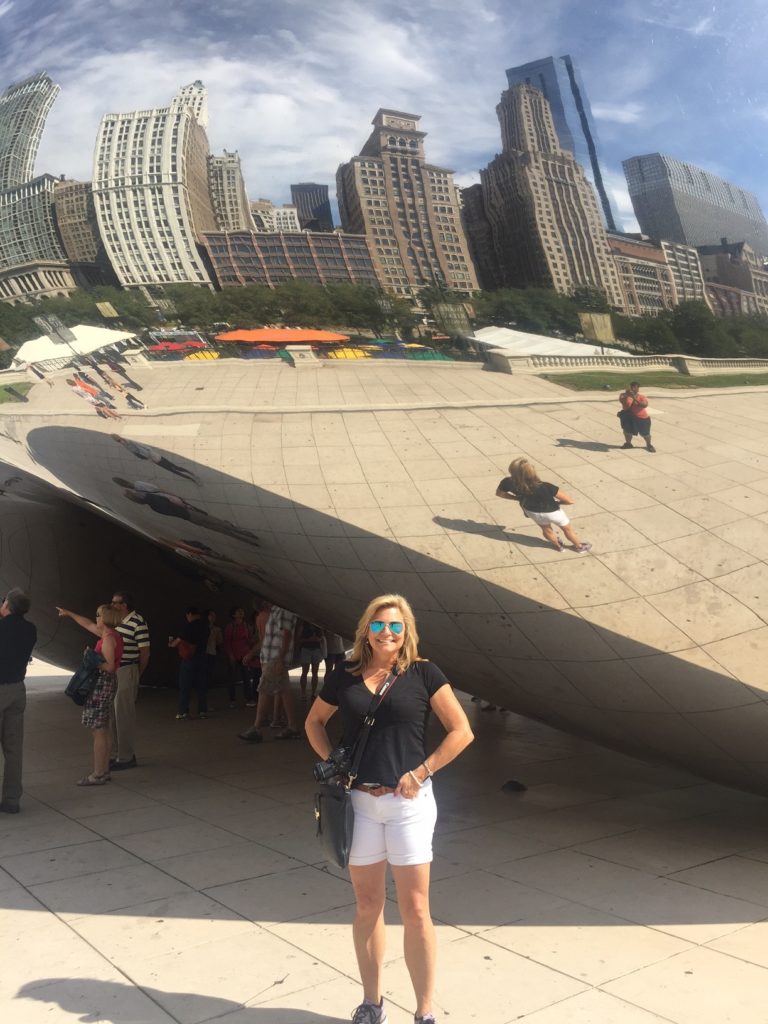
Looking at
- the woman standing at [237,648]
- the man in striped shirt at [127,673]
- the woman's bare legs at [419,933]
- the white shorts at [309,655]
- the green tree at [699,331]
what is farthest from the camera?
the woman standing at [237,648]

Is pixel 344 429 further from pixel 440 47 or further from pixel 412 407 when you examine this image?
pixel 440 47

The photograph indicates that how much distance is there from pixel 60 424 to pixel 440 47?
232 centimetres

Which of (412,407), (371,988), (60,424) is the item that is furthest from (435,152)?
(371,988)

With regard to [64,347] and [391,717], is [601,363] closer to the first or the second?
[391,717]

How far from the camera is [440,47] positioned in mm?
3615

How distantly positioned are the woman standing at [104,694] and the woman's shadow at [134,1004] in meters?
2.91

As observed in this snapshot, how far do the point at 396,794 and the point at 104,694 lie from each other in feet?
12.7

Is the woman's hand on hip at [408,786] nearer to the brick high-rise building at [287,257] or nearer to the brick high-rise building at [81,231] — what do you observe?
the brick high-rise building at [287,257]

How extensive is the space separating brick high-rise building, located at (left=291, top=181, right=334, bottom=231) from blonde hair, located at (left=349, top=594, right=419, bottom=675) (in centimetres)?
164

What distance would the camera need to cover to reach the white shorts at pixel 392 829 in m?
2.77

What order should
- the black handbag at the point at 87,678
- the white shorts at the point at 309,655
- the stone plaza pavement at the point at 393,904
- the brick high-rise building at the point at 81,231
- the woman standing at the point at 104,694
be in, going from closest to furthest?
the stone plaza pavement at the point at 393,904 → the brick high-rise building at the point at 81,231 → the woman standing at the point at 104,694 → the black handbag at the point at 87,678 → the white shorts at the point at 309,655

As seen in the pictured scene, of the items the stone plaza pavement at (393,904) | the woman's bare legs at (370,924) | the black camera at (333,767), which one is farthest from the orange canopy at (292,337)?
the stone plaza pavement at (393,904)

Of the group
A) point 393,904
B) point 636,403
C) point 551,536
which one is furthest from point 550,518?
point 393,904

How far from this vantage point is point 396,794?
9.16ft
